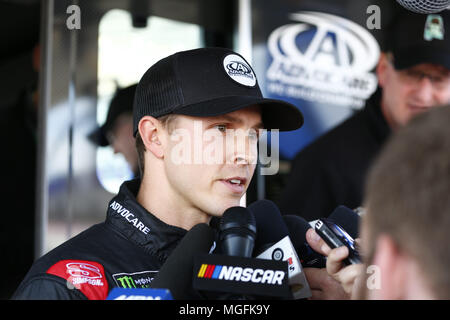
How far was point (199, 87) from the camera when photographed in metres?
1.79

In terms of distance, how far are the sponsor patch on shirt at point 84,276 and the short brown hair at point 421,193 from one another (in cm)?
90

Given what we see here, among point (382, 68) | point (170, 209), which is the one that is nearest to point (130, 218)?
point (170, 209)

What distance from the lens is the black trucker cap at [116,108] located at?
3.20m

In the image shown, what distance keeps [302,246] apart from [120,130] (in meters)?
1.79

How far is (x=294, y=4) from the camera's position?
3762mm

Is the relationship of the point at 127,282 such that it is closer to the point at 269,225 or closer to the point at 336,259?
the point at 269,225

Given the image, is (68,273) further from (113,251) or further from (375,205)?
(375,205)

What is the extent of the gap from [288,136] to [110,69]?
106 centimetres

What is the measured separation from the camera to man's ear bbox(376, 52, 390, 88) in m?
3.45

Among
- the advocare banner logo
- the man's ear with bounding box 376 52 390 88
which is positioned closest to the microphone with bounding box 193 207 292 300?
the man's ear with bounding box 376 52 390 88

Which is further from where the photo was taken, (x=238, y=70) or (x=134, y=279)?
(x=238, y=70)

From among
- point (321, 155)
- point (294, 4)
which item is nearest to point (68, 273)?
point (321, 155)

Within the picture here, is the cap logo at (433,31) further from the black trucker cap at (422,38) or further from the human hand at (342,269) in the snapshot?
the human hand at (342,269)

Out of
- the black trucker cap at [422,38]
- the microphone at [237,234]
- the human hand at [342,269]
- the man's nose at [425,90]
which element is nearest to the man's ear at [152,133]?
the microphone at [237,234]
